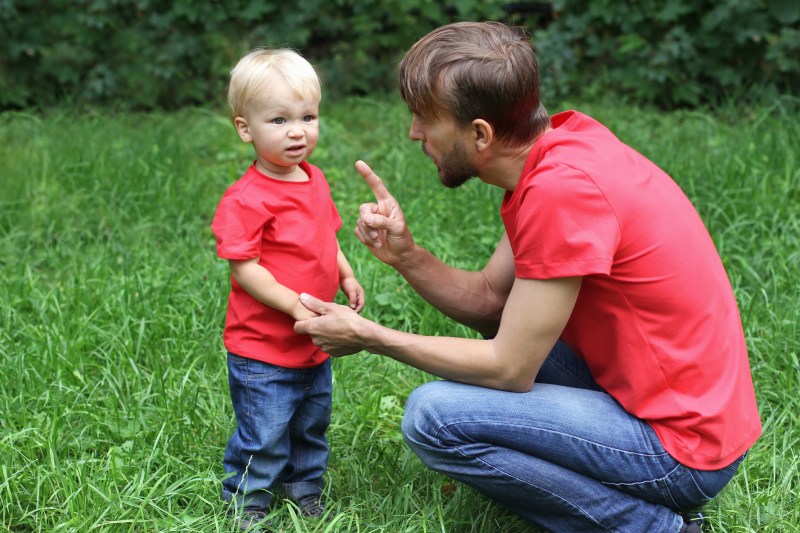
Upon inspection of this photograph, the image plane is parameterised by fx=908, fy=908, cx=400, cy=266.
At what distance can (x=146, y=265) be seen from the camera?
3727mm

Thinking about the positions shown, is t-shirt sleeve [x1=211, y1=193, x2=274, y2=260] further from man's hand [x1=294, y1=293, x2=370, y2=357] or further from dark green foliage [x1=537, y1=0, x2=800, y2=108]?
dark green foliage [x1=537, y1=0, x2=800, y2=108]

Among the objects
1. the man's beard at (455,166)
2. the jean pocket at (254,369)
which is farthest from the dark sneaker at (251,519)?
the man's beard at (455,166)

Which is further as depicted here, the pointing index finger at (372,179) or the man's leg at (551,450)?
the pointing index finger at (372,179)

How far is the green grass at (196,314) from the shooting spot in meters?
2.45

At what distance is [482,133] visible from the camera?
2182 mm

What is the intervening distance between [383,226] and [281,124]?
0.38 meters

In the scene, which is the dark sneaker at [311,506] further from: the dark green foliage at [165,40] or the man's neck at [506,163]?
the dark green foliage at [165,40]

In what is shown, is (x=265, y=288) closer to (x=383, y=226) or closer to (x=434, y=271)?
(x=383, y=226)

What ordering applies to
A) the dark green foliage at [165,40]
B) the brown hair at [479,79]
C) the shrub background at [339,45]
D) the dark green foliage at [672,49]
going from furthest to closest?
1. the dark green foliage at [165,40]
2. the shrub background at [339,45]
3. the dark green foliage at [672,49]
4. the brown hair at [479,79]

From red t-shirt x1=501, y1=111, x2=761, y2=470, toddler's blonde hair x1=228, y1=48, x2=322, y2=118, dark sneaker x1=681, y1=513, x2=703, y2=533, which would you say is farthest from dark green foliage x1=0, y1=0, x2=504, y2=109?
dark sneaker x1=681, y1=513, x2=703, y2=533

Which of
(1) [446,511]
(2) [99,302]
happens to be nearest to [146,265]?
(2) [99,302]

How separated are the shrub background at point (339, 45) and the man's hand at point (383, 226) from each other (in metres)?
3.73

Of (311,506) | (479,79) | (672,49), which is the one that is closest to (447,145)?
(479,79)

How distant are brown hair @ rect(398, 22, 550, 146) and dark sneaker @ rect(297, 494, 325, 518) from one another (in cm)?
112
